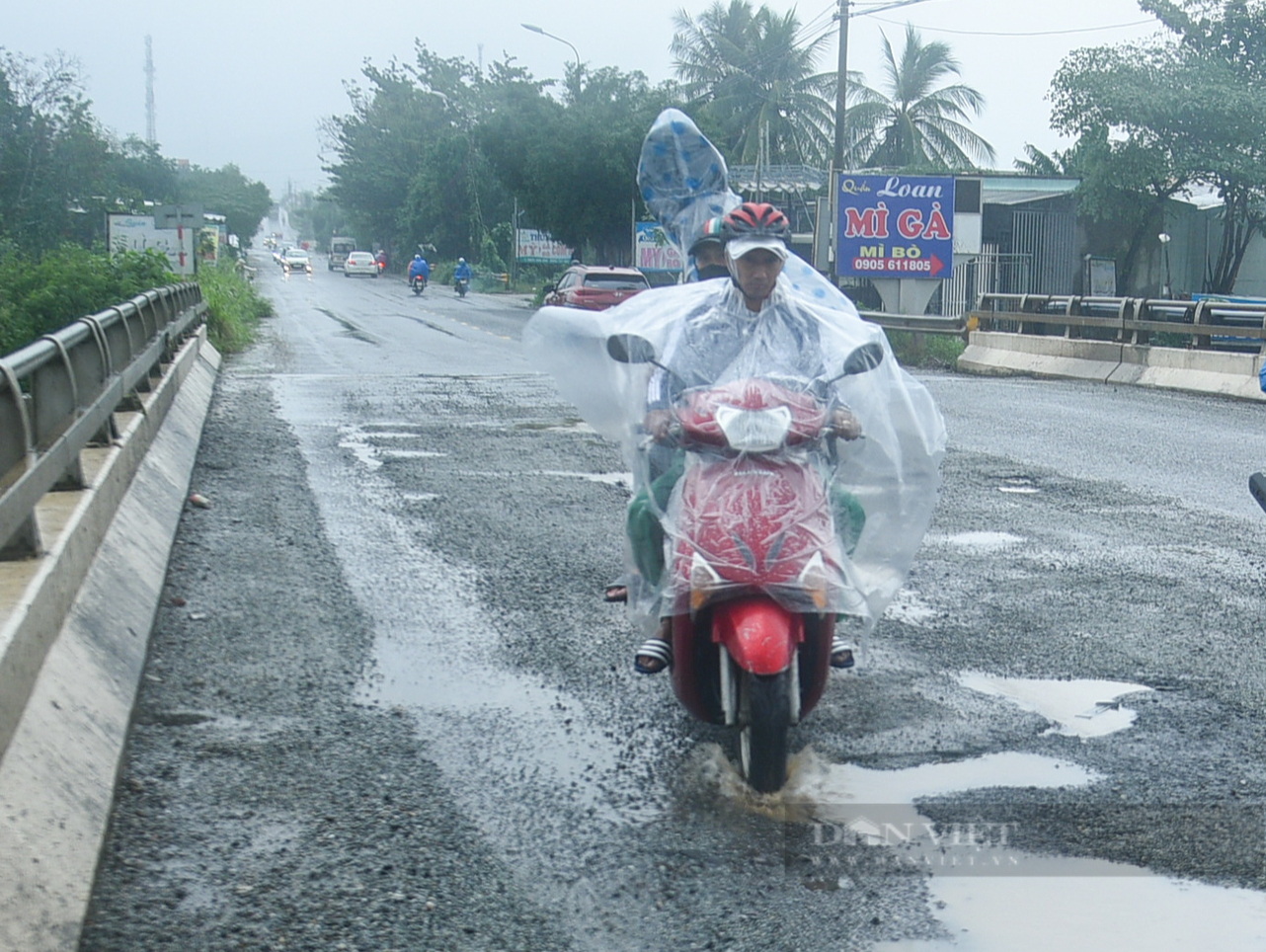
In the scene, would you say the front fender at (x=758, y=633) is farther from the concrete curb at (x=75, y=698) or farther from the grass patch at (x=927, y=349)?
the grass patch at (x=927, y=349)

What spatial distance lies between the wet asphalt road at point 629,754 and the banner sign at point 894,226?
19.8 metres

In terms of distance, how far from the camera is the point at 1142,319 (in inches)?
800

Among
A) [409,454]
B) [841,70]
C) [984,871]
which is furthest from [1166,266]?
[984,871]

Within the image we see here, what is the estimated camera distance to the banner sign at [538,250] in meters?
65.2

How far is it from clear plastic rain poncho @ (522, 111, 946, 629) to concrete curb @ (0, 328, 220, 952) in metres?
1.69

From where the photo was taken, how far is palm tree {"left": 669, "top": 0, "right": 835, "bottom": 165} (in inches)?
2201

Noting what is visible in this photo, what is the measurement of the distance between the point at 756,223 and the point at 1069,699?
1988mm

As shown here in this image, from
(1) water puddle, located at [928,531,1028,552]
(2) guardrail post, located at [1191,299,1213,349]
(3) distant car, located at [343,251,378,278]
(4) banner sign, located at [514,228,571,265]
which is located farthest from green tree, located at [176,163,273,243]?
(1) water puddle, located at [928,531,1028,552]

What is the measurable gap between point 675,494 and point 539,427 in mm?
8746

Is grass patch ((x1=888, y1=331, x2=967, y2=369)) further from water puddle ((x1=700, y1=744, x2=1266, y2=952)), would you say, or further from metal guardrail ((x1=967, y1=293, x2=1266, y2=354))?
water puddle ((x1=700, y1=744, x2=1266, y2=952))

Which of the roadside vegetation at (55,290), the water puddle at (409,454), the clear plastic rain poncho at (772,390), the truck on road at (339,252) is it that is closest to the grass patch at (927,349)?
the roadside vegetation at (55,290)

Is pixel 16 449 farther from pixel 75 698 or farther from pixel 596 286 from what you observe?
pixel 596 286

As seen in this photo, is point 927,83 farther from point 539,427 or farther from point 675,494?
point 675,494

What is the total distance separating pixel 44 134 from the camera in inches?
2005
